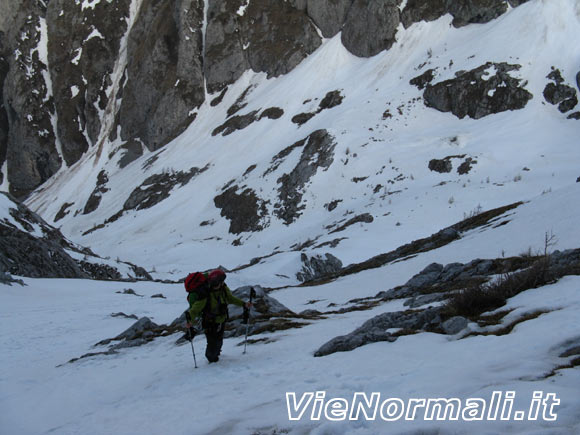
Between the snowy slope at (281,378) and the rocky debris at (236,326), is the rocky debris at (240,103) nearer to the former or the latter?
the rocky debris at (236,326)

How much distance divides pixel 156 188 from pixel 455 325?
5668 centimetres

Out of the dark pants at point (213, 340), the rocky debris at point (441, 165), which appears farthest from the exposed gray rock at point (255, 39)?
the dark pants at point (213, 340)

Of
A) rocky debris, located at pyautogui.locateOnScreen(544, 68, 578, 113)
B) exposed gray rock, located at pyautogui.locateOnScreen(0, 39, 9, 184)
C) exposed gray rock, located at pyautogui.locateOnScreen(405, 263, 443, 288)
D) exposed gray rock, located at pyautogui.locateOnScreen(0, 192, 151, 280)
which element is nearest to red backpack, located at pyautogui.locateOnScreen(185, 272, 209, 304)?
exposed gray rock, located at pyautogui.locateOnScreen(405, 263, 443, 288)

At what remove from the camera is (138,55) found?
89.2 meters

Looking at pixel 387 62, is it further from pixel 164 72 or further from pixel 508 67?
pixel 164 72

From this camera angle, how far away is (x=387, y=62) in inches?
2306

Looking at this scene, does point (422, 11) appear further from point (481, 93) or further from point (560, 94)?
point (560, 94)

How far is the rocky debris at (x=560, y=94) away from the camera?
41.8 meters

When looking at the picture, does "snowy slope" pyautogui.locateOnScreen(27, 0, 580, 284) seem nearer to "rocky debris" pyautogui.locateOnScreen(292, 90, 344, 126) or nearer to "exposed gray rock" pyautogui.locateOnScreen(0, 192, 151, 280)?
"rocky debris" pyautogui.locateOnScreen(292, 90, 344, 126)

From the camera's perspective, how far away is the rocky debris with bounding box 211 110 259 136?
61906 mm

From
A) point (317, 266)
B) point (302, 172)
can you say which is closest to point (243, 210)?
point (302, 172)

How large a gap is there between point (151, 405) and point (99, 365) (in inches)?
144

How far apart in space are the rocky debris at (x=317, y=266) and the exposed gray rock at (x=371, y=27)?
43.5m

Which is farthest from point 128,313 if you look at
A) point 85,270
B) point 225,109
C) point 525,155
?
point 225,109
